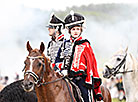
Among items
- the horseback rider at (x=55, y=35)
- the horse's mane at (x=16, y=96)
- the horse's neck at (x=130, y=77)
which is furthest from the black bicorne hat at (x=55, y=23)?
the horse's neck at (x=130, y=77)

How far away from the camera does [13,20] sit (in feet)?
109

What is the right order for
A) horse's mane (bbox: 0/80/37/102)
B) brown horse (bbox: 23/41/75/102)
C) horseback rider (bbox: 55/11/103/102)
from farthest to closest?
horse's mane (bbox: 0/80/37/102) < horseback rider (bbox: 55/11/103/102) < brown horse (bbox: 23/41/75/102)

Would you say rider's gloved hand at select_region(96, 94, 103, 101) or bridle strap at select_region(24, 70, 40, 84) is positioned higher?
bridle strap at select_region(24, 70, 40, 84)

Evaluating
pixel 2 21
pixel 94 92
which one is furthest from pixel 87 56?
pixel 2 21

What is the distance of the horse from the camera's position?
30.8 feet

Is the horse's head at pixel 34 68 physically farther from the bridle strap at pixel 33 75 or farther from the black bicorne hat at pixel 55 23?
the black bicorne hat at pixel 55 23

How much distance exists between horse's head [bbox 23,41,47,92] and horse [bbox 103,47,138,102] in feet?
14.3

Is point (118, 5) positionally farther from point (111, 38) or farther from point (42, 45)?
point (42, 45)

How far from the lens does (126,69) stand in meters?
9.53

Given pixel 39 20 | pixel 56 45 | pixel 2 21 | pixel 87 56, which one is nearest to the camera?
pixel 87 56

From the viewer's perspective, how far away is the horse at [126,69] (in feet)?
30.8

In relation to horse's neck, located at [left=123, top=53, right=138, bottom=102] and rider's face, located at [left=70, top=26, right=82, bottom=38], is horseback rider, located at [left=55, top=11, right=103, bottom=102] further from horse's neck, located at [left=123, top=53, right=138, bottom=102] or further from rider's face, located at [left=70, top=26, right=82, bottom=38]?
horse's neck, located at [left=123, top=53, right=138, bottom=102]

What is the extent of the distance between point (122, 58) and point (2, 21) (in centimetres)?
→ 2389

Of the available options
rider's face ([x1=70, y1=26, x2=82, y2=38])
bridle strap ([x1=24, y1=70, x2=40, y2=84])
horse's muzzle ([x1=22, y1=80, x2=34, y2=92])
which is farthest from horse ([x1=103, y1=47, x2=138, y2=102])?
horse's muzzle ([x1=22, y1=80, x2=34, y2=92])
